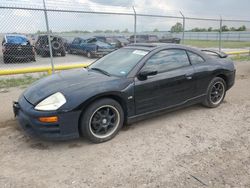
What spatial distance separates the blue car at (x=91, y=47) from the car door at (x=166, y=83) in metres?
10.7

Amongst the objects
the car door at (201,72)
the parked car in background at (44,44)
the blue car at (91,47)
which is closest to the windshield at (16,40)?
the parked car in background at (44,44)

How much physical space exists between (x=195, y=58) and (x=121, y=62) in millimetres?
1558

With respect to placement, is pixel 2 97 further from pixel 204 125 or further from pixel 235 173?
pixel 235 173

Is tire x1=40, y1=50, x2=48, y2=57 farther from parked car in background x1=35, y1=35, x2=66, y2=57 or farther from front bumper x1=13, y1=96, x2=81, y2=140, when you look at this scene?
front bumper x1=13, y1=96, x2=81, y2=140

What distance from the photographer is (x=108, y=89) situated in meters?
3.58

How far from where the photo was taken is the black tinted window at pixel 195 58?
15.4ft

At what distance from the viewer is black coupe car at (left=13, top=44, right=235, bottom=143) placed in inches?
131

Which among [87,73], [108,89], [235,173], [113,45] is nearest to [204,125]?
[235,173]

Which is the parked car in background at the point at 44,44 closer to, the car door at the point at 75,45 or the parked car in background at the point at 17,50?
the parked car in background at the point at 17,50

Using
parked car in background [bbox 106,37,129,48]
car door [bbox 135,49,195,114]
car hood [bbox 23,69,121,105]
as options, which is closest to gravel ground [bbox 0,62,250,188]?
car door [bbox 135,49,195,114]

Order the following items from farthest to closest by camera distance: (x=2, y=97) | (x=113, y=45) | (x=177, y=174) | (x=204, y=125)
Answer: (x=113, y=45)
(x=2, y=97)
(x=204, y=125)
(x=177, y=174)

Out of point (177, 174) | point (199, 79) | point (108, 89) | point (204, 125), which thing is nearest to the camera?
point (177, 174)

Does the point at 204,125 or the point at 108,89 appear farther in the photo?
the point at 204,125

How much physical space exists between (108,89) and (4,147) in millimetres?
1735
